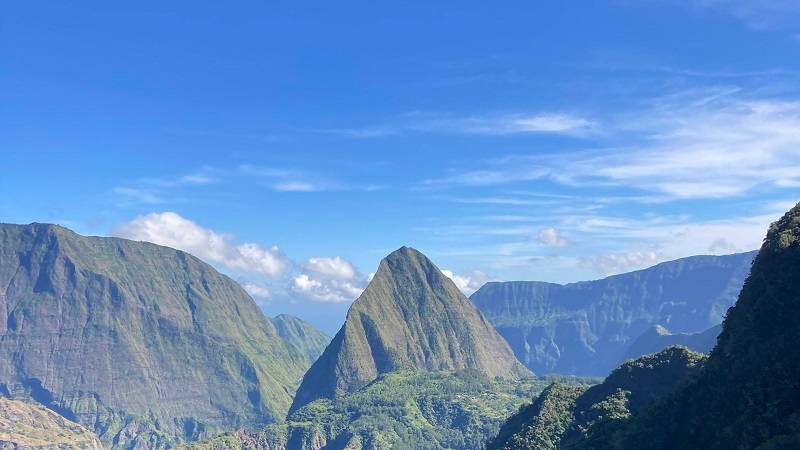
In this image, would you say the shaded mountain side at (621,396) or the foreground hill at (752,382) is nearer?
the foreground hill at (752,382)

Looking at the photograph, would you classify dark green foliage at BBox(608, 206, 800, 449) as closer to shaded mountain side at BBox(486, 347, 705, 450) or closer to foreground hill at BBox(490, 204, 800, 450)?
foreground hill at BBox(490, 204, 800, 450)

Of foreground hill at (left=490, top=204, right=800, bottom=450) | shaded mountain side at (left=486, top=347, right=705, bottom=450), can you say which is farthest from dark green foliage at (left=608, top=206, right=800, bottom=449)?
shaded mountain side at (left=486, top=347, right=705, bottom=450)

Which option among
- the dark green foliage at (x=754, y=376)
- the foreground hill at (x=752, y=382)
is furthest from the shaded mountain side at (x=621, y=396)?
the dark green foliage at (x=754, y=376)

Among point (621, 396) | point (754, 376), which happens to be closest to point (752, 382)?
point (754, 376)

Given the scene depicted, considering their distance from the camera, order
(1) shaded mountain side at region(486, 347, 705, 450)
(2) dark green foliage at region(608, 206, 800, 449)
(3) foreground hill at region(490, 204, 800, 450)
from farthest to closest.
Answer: (1) shaded mountain side at region(486, 347, 705, 450) < (2) dark green foliage at region(608, 206, 800, 449) < (3) foreground hill at region(490, 204, 800, 450)

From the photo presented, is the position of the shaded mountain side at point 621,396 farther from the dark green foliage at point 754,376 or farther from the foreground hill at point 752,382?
the dark green foliage at point 754,376

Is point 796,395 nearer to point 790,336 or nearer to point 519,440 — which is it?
point 790,336

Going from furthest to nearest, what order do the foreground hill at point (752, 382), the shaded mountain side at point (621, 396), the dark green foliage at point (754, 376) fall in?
the shaded mountain side at point (621, 396), the dark green foliage at point (754, 376), the foreground hill at point (752, 382)

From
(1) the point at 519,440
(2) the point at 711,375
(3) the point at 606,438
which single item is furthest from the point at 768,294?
(1) the point at 519,440

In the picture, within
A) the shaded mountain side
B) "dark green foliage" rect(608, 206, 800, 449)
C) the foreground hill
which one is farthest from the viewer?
the shaded mountain side
